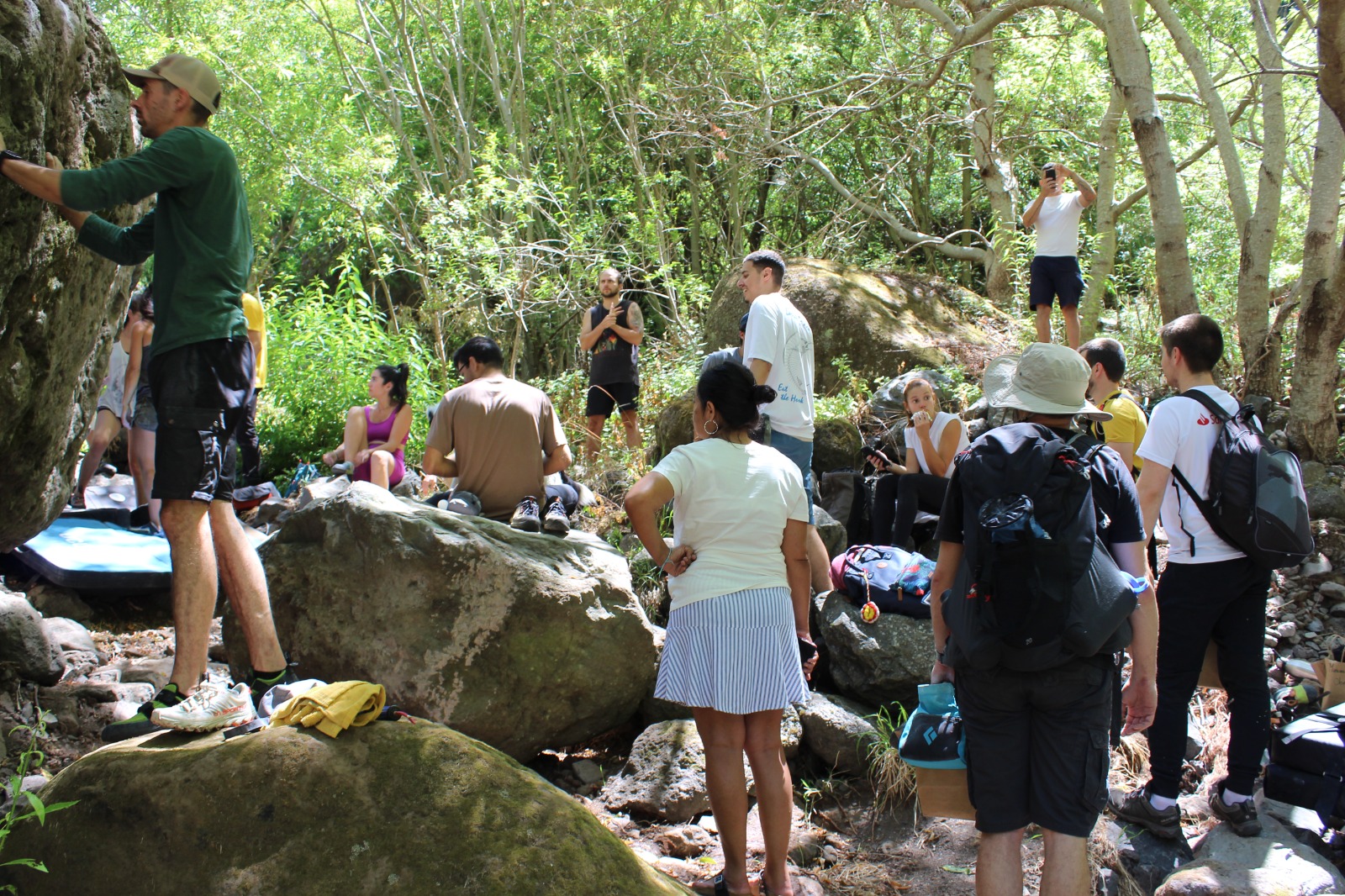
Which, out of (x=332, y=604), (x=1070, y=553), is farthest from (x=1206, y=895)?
(x=332, y=604)

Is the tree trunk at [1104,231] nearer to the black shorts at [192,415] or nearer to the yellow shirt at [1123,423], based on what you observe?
the yellow shirt at [1123,423]

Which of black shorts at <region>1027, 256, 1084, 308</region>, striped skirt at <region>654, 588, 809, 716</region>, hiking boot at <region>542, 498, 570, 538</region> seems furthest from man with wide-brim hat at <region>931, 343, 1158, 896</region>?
black shorts at <region>1027, 256, 1084, 308</region>

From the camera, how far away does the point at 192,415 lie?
352cm

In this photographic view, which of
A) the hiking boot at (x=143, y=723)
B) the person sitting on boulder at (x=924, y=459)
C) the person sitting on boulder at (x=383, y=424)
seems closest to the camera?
the hiking boot at (x=143, y=723)

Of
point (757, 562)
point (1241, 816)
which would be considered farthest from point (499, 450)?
point (1241, 816)

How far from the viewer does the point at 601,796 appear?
4836 millimetres

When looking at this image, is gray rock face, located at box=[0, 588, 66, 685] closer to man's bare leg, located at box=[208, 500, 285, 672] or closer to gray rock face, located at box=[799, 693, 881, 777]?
man's bare leg, located at box=[208, 500, 285, 672]

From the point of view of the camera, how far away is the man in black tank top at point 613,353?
820 centimetres

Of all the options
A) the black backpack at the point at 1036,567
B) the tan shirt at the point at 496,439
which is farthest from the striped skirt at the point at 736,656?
the tan shirt at the point at 496,439

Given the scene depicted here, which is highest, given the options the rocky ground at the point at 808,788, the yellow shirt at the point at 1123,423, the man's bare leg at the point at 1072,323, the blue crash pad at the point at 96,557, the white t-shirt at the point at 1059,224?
the white t-shirt at the point at 1059,224

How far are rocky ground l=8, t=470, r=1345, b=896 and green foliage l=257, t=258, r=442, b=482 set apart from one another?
4.18 meters

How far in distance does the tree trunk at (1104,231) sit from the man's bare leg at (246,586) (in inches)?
292

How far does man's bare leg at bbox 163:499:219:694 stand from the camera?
11.2ft

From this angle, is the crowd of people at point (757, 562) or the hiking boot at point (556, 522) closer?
the crowd of people at point (757, 562)
